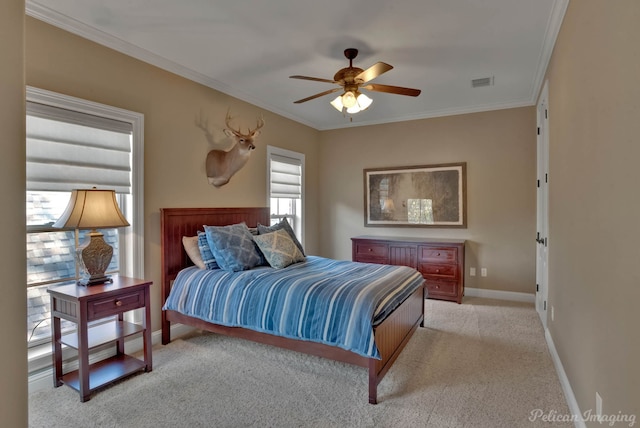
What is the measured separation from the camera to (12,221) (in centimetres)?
80

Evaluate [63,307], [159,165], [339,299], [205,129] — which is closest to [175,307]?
[63,307]

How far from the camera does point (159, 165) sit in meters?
3.38

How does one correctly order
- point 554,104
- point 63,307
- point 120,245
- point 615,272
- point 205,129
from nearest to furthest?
point 615,272
point 63,307
point 554,104
point 120,245
point 205,129

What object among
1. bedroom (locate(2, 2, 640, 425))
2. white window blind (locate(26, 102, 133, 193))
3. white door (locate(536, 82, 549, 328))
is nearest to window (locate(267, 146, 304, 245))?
bedroom (locate(2, 2, 640, 425))

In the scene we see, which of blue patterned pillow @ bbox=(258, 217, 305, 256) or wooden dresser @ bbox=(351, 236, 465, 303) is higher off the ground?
blue patterned pillow @ bbox=(258, 217, 305, 256)

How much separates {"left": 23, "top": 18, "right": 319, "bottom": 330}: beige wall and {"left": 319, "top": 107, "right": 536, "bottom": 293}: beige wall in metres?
2.11

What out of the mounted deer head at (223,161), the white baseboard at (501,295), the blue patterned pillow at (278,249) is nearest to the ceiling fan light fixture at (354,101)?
the mounted deer head at (223,161)

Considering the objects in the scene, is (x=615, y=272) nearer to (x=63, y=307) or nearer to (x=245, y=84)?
(x=63, y=307)

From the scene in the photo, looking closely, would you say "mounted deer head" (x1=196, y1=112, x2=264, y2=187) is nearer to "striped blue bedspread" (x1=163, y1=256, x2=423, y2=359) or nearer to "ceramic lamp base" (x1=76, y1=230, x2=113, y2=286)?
"striped blue bedspread" (x1=163, y1=256, x2=423, y2=359)

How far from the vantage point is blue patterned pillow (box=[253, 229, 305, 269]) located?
11.3 ft

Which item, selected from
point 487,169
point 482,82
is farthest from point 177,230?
point 487,169

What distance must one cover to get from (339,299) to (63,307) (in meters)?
1.98

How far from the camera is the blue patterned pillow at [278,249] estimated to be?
3.45 m

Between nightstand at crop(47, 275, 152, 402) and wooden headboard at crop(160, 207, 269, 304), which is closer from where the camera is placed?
nightstand at crop(47, 275, 152, 402)
